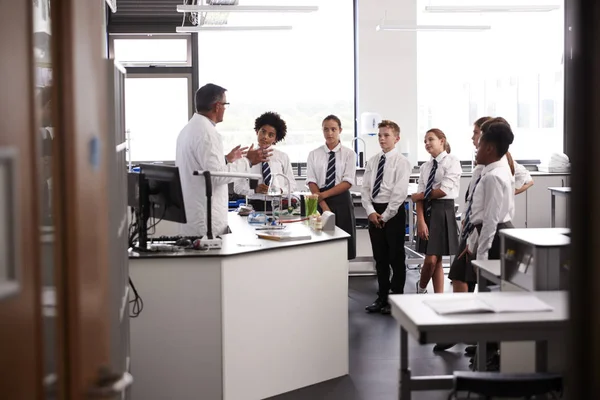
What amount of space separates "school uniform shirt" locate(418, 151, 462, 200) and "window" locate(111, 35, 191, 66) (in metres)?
5.36

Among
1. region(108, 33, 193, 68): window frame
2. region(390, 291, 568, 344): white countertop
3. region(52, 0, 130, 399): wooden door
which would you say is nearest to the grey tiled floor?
region(390, 291, 568, 344): white countertop

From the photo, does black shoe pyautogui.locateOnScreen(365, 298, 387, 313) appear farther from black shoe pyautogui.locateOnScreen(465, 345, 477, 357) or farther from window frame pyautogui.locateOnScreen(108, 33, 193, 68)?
window frame pyautogui.locateOnScreen(108, 33, 193, 68)

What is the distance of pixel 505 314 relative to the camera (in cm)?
284

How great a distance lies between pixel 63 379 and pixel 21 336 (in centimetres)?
17

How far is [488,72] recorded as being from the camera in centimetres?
1099

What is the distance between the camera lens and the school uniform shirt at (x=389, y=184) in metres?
6.32

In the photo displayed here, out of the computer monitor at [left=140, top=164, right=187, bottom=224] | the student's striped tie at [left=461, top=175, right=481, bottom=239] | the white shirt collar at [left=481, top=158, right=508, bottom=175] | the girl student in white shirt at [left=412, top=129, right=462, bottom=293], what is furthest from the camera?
the girl student in white shirt at [left=412, top=129, right=462, bottom=293]

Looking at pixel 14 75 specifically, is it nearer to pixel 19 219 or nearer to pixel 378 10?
pixel 19 219

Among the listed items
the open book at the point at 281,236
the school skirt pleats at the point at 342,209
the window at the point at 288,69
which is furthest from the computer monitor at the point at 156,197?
the window at the point at 288,69

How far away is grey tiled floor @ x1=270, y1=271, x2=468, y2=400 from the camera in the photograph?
4449mm

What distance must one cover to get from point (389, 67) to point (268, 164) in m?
4.36

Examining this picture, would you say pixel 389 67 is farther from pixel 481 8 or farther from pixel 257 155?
pixel 257 155

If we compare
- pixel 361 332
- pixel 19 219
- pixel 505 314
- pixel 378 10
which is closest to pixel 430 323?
pixel 505 314

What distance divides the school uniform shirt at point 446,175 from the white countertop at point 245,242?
1353mm
